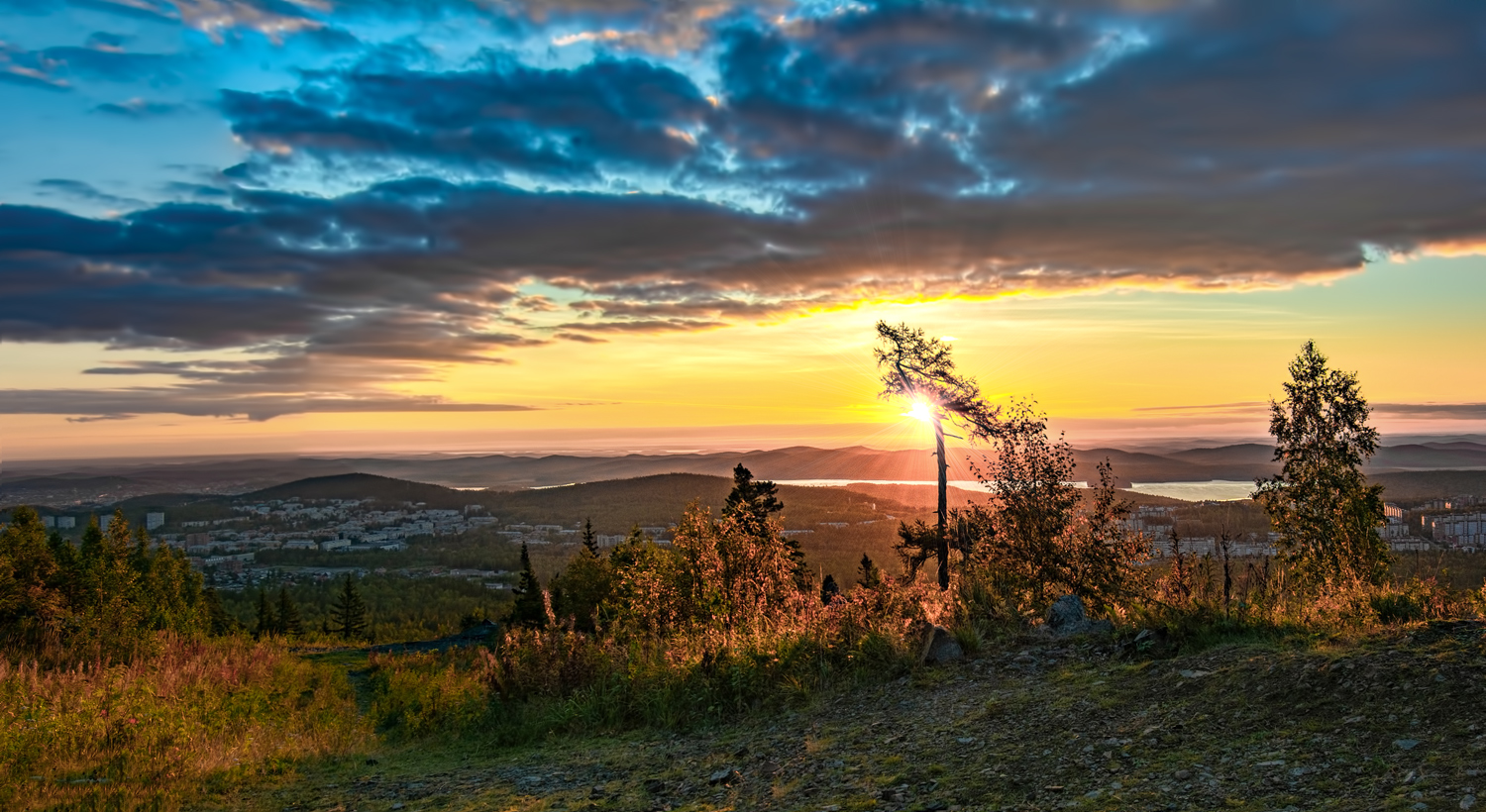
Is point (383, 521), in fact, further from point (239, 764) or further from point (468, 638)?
point (239, 764)

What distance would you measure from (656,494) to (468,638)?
83.9m

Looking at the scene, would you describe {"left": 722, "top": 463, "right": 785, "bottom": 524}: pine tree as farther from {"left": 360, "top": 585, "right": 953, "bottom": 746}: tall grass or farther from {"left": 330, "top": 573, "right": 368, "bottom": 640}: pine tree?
{"left": 330, "top": 573, "right": 368, "bottom": 640}: pine tree

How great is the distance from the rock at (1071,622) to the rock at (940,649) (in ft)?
3.85

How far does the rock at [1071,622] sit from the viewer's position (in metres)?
9.12

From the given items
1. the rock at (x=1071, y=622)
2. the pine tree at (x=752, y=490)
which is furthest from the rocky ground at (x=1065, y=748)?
the pine tree at (x=752, y=490)

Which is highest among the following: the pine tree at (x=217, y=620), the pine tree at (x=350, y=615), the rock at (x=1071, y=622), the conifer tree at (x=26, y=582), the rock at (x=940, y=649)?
the rock at (x=1071, y=622)

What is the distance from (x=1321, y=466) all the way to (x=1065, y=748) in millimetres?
21082

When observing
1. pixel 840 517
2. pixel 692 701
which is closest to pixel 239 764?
pixel 692 701

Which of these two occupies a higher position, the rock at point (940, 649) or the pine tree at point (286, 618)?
the rock at point (940, 649)

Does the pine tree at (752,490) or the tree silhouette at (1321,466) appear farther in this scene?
the pine tree at (752,490)

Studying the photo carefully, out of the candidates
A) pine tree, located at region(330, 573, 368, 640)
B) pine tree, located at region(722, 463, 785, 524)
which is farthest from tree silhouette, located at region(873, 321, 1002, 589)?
pine tree, located at region(330, 573, 368, 640)

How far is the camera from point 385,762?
31.6ft

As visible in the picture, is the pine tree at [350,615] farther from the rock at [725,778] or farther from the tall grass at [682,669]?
the rock at [725,778]

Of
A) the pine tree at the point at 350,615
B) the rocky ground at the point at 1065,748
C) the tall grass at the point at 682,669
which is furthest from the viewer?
the pine tree at the point at 350,615
